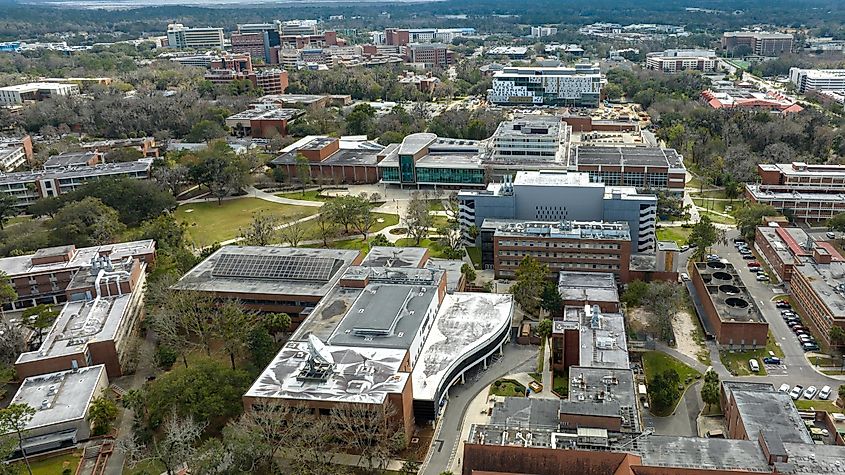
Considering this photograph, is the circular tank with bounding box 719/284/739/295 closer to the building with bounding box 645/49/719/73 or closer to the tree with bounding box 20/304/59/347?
the tree with bounding box 20/304/59/347

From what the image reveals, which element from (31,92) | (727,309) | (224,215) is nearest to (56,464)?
(727,309)

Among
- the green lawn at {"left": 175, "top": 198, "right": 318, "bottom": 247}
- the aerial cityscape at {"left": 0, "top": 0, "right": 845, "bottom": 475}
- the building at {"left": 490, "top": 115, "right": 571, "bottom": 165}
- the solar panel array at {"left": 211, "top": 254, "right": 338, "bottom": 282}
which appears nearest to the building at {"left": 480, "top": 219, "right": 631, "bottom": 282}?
the aerial cityscape at {"left": 0, "top": 0, "right": 845, "bottom": 475}

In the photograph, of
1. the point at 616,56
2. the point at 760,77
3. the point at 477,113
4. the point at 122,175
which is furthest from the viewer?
the point at 616,56

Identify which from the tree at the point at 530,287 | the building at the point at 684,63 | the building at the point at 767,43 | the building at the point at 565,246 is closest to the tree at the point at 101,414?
the tree at the point at 530,287

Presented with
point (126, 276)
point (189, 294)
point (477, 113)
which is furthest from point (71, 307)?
point (477, 113)

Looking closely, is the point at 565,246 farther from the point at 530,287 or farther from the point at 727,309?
the point at 727,309

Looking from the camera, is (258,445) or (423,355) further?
(423,355)

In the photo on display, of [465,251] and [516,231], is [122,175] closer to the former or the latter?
[465,251]
